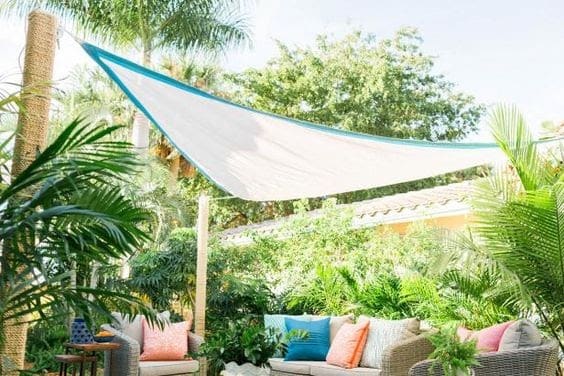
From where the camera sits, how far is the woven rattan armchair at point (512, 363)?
414cm

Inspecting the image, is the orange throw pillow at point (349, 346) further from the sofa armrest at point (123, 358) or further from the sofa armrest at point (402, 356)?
the sofa armrest at point (123, 358)

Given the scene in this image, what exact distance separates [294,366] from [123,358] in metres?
1.48

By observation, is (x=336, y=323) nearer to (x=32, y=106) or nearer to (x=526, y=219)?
(x=526, y=219)

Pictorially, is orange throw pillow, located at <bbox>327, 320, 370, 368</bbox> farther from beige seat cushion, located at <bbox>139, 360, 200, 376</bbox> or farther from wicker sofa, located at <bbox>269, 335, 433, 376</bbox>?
beige seat cushion, located at <bbox>139, 360, 200, 376</bbox>

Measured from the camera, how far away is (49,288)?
272cm

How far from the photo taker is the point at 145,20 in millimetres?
10102

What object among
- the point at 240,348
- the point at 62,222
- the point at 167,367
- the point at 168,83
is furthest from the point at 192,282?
the point at 62,222

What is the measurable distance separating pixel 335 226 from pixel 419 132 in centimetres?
704

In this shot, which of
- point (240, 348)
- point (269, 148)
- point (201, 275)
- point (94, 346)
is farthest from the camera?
point (201, 275)

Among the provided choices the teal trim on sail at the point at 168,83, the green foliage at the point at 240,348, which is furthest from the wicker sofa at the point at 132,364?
the teal trim on sail at the point at 168,83

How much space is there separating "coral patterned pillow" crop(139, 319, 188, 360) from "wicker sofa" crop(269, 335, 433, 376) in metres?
0.95

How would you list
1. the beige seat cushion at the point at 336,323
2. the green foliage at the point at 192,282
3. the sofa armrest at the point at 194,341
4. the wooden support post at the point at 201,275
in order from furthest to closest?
the green foliage at the point at 192,282 < the wooden support post at the point at 201,275 < the sofa armrest at the point at 194,341 < the beige seat cushion at the point at 336,323

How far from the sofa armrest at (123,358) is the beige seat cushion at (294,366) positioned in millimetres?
1162

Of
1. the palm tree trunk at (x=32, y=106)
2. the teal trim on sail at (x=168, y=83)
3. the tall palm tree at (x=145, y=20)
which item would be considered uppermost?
the tall palm tree at (x=145, y=20)
